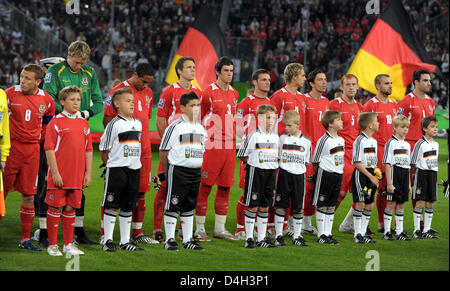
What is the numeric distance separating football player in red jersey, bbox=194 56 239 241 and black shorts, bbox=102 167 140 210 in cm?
118

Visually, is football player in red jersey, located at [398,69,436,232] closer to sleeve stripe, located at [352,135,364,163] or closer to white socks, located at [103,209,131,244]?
sleeve stripe, located at [352,135,364,163]

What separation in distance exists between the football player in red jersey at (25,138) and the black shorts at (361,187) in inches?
147

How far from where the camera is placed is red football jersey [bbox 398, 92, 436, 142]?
926 cm

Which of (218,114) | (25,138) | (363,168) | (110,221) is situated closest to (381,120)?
(363,168)

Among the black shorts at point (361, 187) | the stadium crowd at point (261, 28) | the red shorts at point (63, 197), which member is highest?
the stadium crowd at point (261, 28)

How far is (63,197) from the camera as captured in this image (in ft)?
22.1

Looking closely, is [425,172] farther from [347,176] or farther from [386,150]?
[347,176]

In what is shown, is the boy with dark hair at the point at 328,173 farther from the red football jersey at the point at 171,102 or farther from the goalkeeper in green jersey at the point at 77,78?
the goalkeeper in green jersey at the point at 77,78

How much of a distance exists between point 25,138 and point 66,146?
678 millimetres

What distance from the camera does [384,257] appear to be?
7.24 metres

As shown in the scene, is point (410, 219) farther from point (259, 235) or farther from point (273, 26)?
point (273, 26)

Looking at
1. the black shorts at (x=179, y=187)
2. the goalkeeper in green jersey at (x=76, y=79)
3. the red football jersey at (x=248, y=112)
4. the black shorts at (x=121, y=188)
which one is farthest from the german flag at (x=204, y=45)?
the black shorts at (x=121, y=188)

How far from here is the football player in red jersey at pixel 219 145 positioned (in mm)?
8023

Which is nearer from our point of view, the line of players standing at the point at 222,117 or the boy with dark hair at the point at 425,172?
the line of players standing at the point at 222,117
